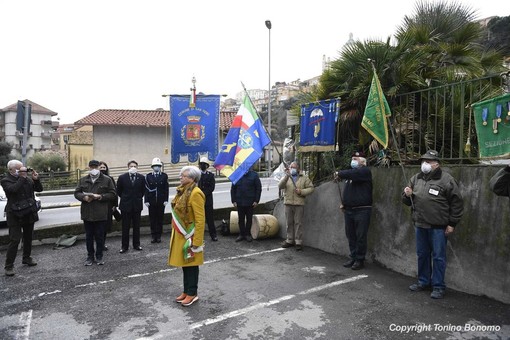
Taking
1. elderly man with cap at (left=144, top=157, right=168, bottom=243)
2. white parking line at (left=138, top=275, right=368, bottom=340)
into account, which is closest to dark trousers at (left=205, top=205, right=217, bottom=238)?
elderly man with cap at (left=144, top=157, right=168, bottom=243)

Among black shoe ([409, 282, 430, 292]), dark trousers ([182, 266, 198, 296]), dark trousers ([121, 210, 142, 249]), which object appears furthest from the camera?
dark trousers ([121, 210, 142, 249])

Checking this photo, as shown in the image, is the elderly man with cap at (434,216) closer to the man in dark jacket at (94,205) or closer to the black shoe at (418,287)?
the black shoe at (418,287)

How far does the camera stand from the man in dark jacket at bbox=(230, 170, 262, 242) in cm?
855

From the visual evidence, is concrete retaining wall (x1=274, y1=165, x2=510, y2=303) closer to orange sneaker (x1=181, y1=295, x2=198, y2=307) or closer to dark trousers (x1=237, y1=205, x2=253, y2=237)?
dark trousers (x1=237, y1=205, x2=253, y2=237)

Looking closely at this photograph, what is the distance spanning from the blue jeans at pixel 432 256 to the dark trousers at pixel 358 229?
1.14 metres

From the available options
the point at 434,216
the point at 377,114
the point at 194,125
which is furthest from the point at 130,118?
the point at 434,216

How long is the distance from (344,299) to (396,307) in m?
0.63

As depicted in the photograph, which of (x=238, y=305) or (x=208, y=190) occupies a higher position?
(x=208, y=190)

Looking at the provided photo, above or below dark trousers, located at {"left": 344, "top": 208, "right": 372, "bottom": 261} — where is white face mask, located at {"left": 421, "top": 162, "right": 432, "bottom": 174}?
above

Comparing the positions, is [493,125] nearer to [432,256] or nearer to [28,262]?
[432,256]

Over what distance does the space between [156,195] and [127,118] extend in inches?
1038

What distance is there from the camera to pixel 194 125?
9.66 metres

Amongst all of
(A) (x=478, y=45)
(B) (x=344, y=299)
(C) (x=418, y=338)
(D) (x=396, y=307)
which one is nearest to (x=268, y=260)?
(B) (x=344, y=299)

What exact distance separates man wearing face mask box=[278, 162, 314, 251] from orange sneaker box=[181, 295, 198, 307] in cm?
323
